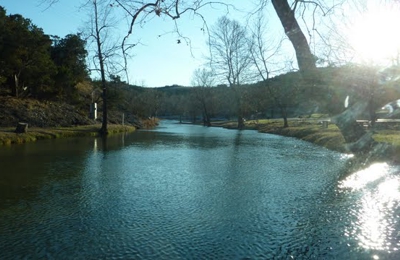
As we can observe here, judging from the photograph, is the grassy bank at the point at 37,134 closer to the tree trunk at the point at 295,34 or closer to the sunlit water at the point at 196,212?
the sunlit water at the point at 196,212

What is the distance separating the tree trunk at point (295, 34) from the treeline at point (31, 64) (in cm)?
2699

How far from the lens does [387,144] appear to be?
564 inches

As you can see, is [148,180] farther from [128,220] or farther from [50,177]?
[128,220]

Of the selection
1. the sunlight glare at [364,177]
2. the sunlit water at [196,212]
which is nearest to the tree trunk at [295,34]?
the sunlit water at [196,212]

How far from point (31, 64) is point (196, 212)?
2863cm

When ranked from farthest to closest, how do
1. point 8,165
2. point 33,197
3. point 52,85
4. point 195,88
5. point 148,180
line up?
1. point 195,88
2. point 52,85
3. point 8,165
4. point 148,180
5. point 33,197

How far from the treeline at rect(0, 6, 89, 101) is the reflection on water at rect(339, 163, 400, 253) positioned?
2710cm

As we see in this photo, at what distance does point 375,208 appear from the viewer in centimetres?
670

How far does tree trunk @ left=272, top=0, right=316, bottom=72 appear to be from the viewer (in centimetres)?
571

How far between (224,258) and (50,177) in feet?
23.3

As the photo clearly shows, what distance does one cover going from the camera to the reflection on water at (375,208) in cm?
505

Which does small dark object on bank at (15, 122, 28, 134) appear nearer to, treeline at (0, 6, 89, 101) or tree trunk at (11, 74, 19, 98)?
treeline at (0, 6, 89, 101)

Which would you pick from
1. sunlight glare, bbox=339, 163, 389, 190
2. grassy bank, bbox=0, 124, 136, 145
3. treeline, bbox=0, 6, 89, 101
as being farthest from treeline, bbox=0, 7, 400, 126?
grassy bank, bbox=0, 124, 136, 145

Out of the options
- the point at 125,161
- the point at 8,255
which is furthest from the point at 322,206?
the point at 125,161
